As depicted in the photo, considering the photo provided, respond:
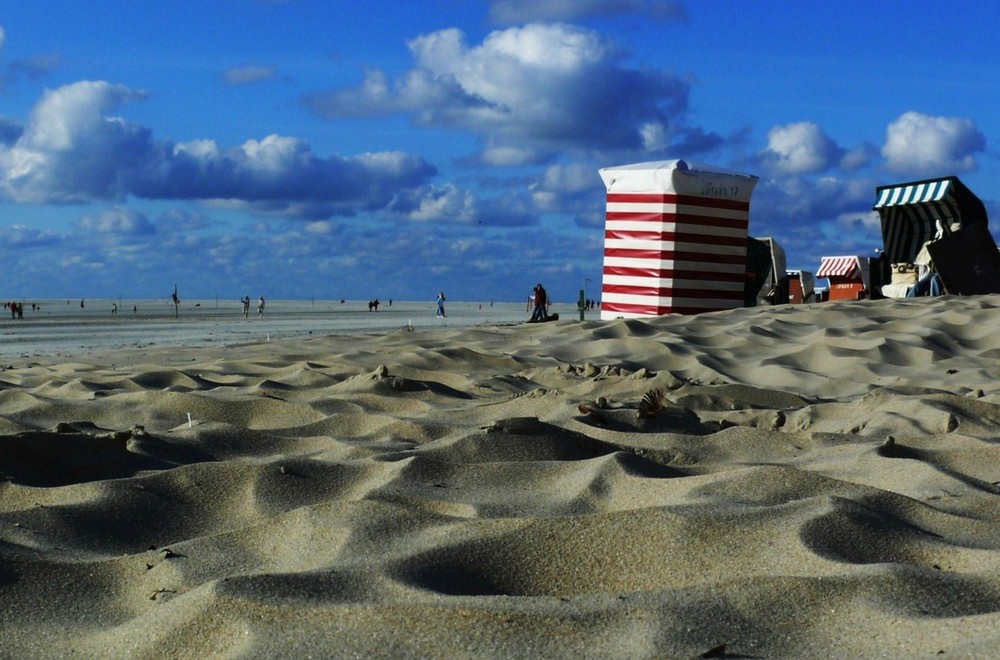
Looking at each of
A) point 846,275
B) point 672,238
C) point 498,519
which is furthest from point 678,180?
point 846,275

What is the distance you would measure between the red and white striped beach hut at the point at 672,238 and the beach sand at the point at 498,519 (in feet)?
16.9

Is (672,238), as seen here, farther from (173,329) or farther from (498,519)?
(173,329)

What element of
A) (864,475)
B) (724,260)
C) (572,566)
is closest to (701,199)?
(724,260)

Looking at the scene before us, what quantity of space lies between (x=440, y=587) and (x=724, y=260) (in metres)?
9.23

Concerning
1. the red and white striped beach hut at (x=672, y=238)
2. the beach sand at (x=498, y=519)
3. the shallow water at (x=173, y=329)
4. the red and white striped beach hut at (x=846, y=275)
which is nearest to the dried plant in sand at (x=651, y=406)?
the beach sand at (x=498, y=519)

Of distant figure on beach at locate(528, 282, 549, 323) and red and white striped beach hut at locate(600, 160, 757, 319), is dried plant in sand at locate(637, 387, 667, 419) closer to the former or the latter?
red and white striped beach hut at locate(600, 160, 757, 319)

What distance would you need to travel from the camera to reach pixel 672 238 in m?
10.5

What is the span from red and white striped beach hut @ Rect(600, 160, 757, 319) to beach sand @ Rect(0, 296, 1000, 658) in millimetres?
5138

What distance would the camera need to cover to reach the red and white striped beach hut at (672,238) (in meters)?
10.5

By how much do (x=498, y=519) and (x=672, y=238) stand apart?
27.2ft

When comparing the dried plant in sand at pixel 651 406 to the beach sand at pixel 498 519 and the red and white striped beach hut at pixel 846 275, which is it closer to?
the beach sand at pixel 498 519

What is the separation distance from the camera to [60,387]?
5.30 m

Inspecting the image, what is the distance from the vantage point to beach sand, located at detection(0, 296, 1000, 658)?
6.07 feet

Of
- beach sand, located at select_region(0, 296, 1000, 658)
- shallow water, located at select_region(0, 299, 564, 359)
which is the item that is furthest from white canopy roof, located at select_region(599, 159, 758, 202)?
beach sand, located at select_region(0, 296, 1000, 658)
